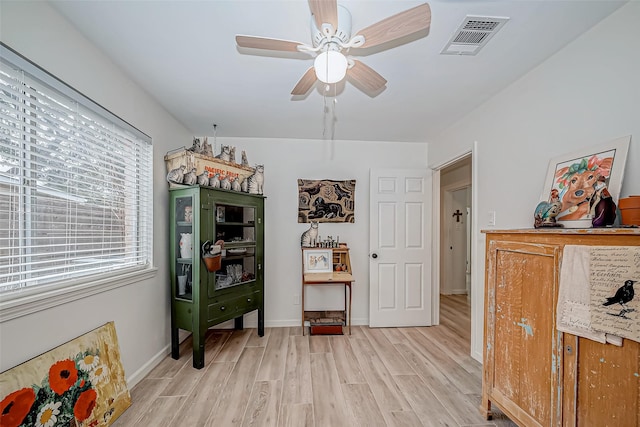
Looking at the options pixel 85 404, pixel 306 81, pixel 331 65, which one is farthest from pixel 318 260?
pixel 331 65

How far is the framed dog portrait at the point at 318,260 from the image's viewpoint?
329 cm

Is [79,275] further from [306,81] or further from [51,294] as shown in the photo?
[306,81]

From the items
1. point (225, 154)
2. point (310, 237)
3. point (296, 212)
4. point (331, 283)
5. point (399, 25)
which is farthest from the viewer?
point (296, 212)

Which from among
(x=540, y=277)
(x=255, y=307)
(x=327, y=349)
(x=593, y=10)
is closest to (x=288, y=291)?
(x=255, y=307)

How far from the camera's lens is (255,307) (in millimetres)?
3002

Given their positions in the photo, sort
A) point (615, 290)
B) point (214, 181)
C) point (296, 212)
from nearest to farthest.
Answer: point (615, 290)
point (214, 181)
point (296, 212)

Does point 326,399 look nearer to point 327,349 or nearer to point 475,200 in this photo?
point 327,349

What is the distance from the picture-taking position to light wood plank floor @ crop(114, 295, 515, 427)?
178 centimetres

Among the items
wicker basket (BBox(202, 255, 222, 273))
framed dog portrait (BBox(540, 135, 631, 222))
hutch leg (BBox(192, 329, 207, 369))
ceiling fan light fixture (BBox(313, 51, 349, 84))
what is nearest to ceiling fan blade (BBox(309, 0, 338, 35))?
ceiling fan light fixture (BBox(313, 51, 349, 84))

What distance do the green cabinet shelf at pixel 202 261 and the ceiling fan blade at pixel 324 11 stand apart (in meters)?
1.80

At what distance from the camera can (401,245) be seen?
344cm

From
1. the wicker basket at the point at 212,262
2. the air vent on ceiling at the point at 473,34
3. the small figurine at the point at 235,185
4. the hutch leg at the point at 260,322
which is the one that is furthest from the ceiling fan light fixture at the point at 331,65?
the hutch leg at the point at 260,322

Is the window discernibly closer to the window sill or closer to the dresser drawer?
the window sill

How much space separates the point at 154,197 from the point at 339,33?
7.05 feet
